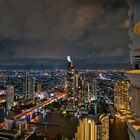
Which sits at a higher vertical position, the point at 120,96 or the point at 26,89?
the point at 26,89

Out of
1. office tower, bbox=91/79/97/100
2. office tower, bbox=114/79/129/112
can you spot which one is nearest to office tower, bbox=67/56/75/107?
office tower, bbox=91/79/97/100

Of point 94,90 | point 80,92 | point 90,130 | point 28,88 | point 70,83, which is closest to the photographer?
point 90,130

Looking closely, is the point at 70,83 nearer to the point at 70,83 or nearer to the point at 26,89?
the point at 70,83

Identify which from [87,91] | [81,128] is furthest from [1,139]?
[87,91]

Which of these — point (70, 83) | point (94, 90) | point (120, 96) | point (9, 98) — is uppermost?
point (70, 83)

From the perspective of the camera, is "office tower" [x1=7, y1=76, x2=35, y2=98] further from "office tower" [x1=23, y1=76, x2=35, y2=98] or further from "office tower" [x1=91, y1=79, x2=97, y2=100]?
"office tower" [x1=91, y1=79, x2=97, y2=100]

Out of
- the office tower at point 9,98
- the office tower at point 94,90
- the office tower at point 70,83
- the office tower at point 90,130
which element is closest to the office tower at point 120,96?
the office tower at point 70,83

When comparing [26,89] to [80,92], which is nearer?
[80,92]

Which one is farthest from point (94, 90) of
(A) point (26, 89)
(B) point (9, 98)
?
(B) point (9, 98)
